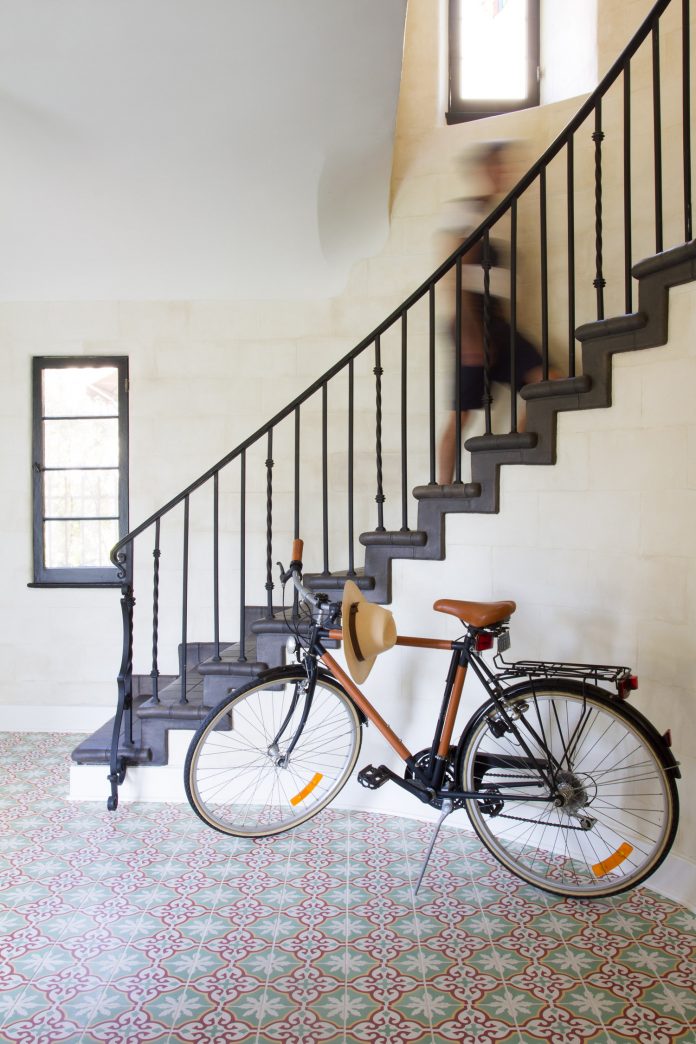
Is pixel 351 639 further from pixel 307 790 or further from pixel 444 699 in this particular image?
pixel 307 790

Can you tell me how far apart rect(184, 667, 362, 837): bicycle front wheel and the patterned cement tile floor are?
0.50ft

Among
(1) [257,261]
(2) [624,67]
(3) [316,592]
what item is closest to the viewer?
(2) [624,67]

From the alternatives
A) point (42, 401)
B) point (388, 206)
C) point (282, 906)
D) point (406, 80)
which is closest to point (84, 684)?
point (42, 401)

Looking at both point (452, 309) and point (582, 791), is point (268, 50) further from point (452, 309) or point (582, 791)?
point (582, 791)

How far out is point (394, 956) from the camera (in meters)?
1.95

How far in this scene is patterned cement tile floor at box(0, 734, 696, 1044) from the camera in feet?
5.58

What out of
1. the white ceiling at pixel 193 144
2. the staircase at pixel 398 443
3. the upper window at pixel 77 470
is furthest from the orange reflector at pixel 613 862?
the upper window at pixel 77 470

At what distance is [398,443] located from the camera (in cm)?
386

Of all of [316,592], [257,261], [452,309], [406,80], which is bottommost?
[316,592]

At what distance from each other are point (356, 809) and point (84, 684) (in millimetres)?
1887

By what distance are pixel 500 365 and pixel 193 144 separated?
1.78 metres

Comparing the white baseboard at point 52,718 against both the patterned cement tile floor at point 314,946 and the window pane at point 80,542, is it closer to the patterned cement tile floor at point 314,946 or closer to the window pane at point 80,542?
the window pane at point 80,542

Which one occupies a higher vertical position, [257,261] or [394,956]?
[257,261]

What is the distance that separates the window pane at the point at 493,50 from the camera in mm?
4023
